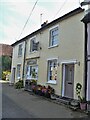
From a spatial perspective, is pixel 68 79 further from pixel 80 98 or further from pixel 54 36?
pixel 54 36

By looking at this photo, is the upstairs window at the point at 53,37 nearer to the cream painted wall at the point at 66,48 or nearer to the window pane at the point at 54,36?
the window pane at the point at 54,36

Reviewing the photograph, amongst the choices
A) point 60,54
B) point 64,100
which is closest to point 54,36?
point 60,54

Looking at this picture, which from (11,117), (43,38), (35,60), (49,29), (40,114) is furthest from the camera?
(35,60)

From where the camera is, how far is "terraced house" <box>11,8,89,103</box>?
44.5ft

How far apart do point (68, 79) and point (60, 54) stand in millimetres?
1954

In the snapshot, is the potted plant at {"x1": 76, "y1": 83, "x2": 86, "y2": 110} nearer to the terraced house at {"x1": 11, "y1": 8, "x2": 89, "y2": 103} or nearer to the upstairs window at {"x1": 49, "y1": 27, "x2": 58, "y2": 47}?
the terraced house at {"x1": 11, "y1": 8, "x2": 89, "y2": 103}

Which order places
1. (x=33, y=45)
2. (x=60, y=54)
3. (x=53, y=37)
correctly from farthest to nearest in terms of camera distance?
1. (x=33, y=45)
2. (x=53, y=37)
3. (x=60, y=54)

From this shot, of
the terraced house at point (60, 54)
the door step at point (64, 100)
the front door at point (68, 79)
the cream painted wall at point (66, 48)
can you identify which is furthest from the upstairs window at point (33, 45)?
the door step at point (64, 100)

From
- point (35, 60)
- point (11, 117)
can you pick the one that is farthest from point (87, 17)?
point (35, 60)

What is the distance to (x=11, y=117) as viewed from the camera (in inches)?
353

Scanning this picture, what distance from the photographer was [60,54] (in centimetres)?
1584

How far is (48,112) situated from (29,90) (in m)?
9.81

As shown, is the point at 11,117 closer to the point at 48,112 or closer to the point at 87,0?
the point at 48,112

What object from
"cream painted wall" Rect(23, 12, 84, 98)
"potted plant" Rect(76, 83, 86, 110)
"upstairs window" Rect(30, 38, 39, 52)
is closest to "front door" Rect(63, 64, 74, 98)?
"cream painted wall" Rect(23, 12, 84, 98)
